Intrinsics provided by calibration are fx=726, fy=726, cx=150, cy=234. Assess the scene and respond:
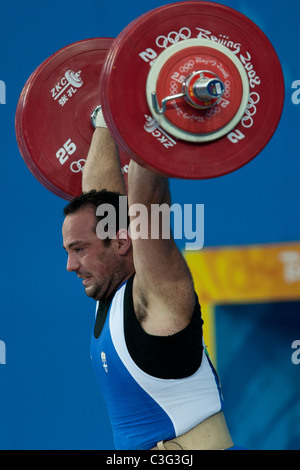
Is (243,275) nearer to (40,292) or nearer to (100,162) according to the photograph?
(100,162)

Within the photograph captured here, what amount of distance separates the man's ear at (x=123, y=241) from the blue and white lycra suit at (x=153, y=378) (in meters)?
0.15

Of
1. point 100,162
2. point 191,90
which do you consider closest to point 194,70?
point 191,90

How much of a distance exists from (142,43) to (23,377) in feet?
7.14

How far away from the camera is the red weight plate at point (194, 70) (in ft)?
5.50

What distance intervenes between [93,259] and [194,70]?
2.19 feet

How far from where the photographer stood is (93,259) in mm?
2105

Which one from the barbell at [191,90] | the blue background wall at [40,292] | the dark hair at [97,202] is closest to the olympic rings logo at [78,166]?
the dark hair at [97,202]

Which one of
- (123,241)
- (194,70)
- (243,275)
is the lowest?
(243,275)

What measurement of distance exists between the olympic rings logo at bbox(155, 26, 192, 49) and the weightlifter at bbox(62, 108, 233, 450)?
292mm

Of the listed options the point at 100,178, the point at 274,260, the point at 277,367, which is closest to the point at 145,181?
the point at 100,178
